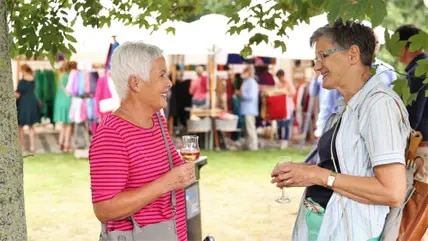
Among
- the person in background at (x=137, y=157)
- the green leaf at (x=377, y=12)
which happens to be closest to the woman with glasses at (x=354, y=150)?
the green leaf at (x=377, y=12)

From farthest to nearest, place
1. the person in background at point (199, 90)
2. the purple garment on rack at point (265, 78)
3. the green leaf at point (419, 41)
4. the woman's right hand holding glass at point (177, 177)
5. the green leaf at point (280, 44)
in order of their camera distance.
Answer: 1. the purple garment on rack at point (265, 78)
2. the person in background at point (199, 90)
3. the green leaf at point (280, 44)
4. the green leaf at point (419, 41)
5. the woman's right hand holding glass at point (177, 177)

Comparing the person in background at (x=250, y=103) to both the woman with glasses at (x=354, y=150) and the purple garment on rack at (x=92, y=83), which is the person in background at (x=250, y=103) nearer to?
the purple garment on rack at (x=92, y=83)

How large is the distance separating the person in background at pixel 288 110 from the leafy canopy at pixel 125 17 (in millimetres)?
11971

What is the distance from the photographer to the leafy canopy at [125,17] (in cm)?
540

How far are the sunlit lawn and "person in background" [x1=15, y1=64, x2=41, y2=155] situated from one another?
1202 millimetres

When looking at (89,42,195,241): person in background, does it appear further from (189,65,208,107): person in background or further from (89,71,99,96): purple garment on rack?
(189,65,208,107): person in background

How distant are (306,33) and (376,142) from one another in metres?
11.5

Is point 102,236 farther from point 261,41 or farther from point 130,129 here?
point 261,41

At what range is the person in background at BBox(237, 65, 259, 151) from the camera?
1819cm

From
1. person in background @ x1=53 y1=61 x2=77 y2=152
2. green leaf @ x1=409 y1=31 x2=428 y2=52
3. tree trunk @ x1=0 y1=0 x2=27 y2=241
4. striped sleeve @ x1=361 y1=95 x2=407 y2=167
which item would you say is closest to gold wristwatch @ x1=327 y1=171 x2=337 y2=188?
striped sleeve @ x1=361 y1=95 x2=407 y2=167

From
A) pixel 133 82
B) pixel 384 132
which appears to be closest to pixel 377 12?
pixel 384 132

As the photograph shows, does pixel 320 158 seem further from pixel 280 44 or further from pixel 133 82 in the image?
pixel 280 44

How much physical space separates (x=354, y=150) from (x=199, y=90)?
15.6m

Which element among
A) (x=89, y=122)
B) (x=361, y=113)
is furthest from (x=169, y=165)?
(x=89, y=122)
